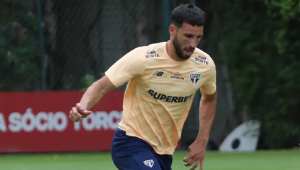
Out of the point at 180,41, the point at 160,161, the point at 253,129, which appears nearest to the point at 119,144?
the point at 160,161

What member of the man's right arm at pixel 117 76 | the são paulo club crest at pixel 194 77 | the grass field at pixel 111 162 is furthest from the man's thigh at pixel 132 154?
the grass field at pixel 111 162

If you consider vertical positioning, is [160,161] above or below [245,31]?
above

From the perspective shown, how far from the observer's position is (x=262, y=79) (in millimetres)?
13406

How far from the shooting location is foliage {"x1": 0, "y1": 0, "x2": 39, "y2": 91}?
13734mm

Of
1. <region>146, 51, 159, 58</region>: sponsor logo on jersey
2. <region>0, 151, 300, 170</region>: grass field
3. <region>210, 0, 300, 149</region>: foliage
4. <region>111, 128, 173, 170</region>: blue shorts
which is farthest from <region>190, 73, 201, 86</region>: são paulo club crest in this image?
<region>210, 0, 300, 149</region>: foliage

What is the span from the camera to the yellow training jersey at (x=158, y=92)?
4.89 metres

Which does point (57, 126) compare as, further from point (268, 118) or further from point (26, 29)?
point (268, 118)

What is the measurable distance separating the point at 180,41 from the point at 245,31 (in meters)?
8.85

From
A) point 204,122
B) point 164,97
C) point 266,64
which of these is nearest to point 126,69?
point 164,97

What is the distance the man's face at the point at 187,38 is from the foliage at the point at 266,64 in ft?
27.5

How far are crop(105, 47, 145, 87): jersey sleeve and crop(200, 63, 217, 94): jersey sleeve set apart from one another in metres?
0.58

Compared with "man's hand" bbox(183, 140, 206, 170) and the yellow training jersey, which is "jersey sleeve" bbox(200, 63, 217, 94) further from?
"man's hand" bbox(183, 140, 206, 170)

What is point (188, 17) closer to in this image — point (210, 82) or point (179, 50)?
point (179, 50)

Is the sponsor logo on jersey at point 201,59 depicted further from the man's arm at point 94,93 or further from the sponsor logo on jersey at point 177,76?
the man's arm at point 94,93
